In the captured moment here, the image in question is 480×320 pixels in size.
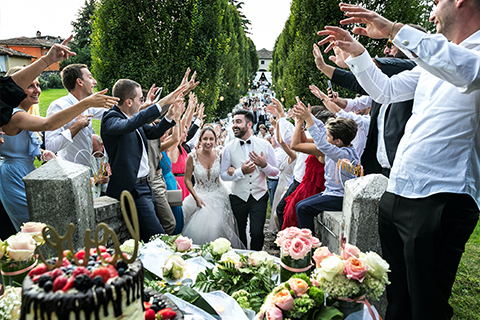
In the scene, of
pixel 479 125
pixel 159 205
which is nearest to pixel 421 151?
pixel 479 125

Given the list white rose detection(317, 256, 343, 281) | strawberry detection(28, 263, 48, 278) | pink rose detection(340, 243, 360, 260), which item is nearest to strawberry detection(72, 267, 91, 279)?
strawberry detection(28, 263, 48, 278)

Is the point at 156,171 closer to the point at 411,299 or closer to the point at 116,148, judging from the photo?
the point at 116,148

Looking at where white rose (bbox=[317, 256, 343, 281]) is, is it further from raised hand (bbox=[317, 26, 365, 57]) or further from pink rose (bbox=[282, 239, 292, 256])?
raised hand (bbox=[317, 26, 365, 57])

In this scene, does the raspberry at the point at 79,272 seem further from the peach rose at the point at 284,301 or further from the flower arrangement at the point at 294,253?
the flower arrangement at the point at 294,253

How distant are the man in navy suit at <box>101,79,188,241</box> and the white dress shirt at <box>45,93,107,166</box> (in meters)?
0.67

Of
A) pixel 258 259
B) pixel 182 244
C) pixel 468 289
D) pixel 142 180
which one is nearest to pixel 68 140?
pixel 142 180

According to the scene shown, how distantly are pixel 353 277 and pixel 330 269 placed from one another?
0.38 feet

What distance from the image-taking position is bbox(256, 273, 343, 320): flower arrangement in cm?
161

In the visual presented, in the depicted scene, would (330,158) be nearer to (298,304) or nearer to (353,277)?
(353,277)

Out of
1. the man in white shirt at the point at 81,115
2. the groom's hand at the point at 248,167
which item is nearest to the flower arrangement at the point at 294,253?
the groom's hand at the point at 248,167

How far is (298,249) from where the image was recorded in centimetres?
211

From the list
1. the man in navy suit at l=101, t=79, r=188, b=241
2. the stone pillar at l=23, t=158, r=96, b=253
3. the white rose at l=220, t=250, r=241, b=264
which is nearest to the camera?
the white rose at l=220, t=250, r=241, b=264

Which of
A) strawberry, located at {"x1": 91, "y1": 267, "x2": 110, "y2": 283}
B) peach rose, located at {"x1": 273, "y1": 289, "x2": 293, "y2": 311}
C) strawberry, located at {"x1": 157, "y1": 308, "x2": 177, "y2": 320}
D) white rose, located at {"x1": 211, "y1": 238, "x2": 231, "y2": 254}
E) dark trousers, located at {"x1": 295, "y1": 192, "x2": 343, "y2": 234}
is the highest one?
strawberry, located at {"x1": 91, "y1": 267, "x2": 110, "y2": 283}

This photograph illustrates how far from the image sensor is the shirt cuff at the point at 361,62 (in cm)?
217
